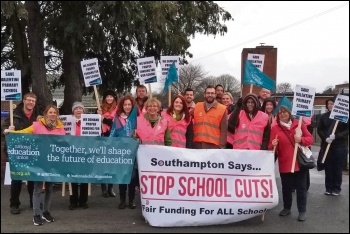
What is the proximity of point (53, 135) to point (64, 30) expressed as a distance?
2982 millimetres

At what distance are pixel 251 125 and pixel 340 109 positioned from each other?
224cm

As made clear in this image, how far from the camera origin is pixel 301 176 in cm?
609

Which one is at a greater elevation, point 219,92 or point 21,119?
point 219,92

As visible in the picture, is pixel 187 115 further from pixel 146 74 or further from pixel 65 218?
pixel 65 218

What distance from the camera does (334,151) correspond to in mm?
8070

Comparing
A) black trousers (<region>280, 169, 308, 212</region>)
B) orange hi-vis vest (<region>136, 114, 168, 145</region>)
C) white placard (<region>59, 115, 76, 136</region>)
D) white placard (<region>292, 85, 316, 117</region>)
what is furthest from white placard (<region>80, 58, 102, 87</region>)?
black trousers (<region>280, 169, 308, 212</region>)

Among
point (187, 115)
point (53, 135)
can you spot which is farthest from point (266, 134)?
point (53, 135)

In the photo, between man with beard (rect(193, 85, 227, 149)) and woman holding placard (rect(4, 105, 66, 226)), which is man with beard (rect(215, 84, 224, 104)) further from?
woman holding placard (rect(4, 105, 66, 226))

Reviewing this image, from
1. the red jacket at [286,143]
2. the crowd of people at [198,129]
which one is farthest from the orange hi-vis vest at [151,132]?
the red jacket at [286,143]

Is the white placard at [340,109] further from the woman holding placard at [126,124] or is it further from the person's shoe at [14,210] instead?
the person's shoe at [14,210]

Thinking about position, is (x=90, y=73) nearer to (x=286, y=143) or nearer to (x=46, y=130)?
(x=46, y=130)

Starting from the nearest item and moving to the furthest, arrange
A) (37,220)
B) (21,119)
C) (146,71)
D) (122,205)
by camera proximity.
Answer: (37,220), (21,119), (122,205), (146,71)

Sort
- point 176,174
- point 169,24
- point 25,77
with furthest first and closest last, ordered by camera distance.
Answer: point 25,77
point 169,24
point 176,174

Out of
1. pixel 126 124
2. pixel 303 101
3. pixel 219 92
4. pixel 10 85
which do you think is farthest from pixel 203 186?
pixel 10 85
